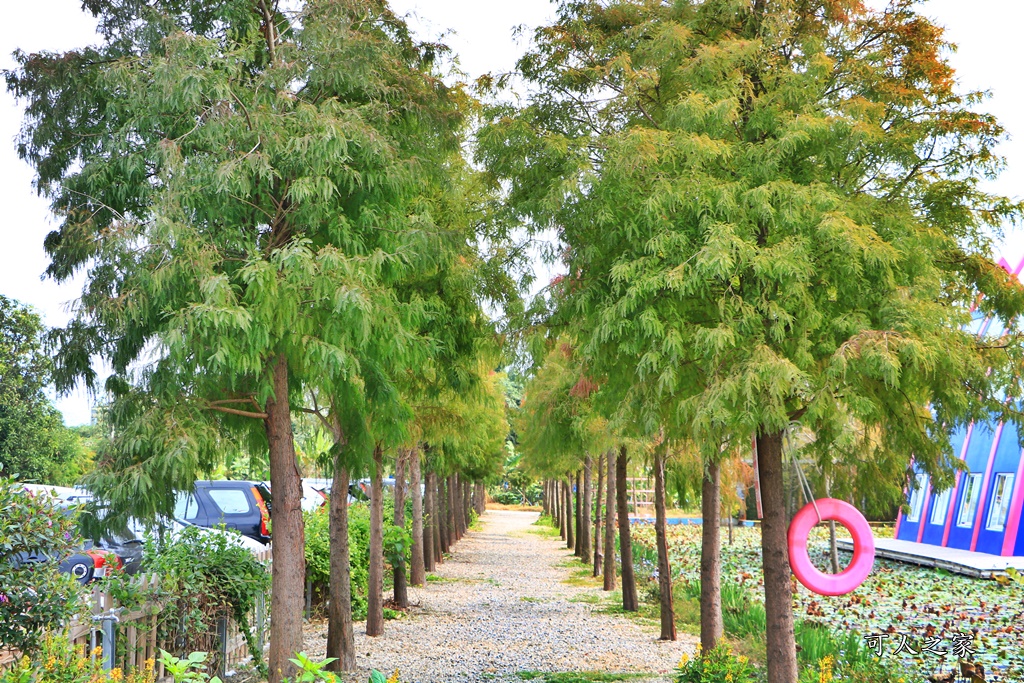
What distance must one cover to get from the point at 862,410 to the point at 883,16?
3612 mm

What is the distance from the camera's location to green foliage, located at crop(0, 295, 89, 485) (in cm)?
2281

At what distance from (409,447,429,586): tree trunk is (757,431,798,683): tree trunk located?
9693 mm

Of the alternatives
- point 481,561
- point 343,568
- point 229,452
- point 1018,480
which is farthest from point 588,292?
point 481,561

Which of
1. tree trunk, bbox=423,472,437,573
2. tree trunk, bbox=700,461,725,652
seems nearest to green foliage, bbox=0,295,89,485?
tree trunk, bbox=423,472,437,573

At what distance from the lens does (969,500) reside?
23.9 m

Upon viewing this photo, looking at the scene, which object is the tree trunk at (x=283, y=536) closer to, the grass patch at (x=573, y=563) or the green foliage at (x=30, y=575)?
the green foliage at (x=30, y=575)

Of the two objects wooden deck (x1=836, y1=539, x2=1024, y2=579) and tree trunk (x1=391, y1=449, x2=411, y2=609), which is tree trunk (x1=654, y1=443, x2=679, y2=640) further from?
wooden deck (x1=836, y1=539, x2=1024, y2=579)

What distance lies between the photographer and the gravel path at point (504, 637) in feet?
32.9

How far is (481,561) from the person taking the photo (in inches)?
975

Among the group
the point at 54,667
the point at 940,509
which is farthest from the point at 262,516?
A: the point at 940,509

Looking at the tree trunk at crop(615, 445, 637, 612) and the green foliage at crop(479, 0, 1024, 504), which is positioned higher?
the green foliage at crop(479, 0, 1024, 504)

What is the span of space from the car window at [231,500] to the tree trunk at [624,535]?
591cm

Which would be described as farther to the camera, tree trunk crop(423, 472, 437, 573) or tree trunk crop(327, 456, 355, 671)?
tree trunk crop(423, 472, 437, 573)

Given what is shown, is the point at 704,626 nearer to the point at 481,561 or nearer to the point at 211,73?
the point at 211,73
